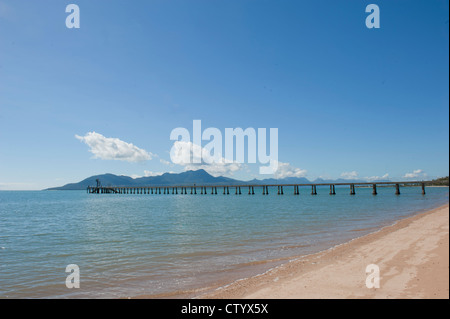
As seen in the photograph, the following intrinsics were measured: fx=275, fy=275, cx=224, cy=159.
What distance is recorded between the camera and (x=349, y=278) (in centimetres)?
755

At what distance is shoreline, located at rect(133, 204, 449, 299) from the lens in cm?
629

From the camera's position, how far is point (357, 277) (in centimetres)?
753

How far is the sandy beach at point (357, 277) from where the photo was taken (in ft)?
20.6

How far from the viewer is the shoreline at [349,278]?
6293mm

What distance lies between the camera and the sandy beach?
6270 mm

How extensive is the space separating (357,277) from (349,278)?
0.70ft
